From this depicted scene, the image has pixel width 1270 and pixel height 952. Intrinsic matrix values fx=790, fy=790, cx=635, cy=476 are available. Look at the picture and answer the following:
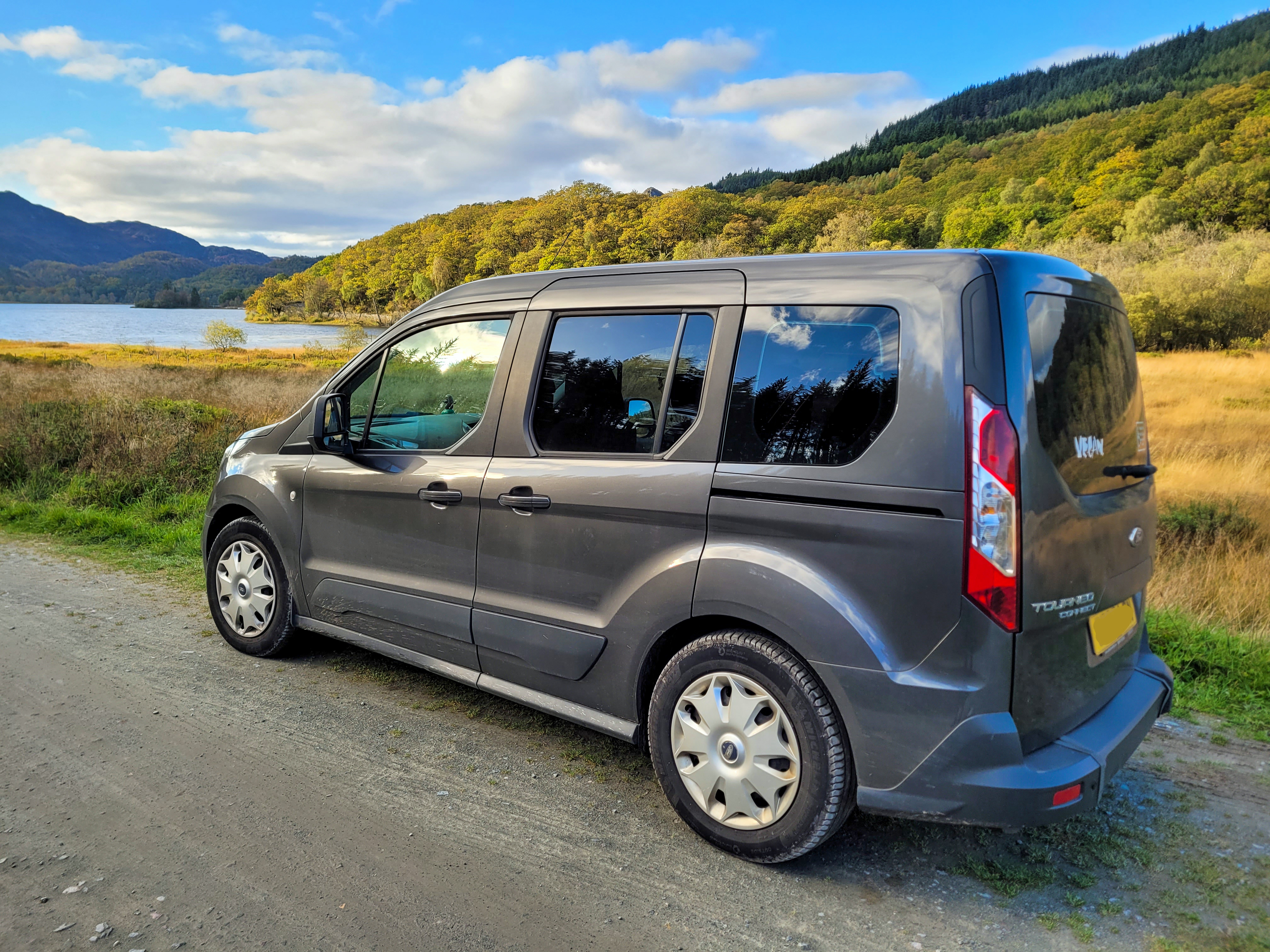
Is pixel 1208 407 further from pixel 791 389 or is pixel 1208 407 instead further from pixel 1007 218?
pixel 1007 218

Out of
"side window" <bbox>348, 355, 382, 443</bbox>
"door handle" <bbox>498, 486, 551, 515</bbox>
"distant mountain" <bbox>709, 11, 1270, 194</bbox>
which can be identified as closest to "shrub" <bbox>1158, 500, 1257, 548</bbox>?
"door handle" <bbox>498, 486, 551, 515</bbox>

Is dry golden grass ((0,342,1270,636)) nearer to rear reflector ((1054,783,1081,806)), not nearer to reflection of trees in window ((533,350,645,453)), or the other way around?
rear reflector ((1054,783,1081,806))

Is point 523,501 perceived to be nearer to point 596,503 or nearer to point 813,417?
point 596,503

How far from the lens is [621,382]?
2.92m

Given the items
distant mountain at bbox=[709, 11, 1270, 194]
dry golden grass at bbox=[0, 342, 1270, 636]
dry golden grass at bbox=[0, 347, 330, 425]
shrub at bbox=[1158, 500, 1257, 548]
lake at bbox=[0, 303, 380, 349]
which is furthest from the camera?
distant mountain at bbox=[709, 11, 1270, 194]

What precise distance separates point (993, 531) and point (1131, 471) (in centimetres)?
83

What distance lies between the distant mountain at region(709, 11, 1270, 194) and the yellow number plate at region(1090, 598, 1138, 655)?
7848 cm

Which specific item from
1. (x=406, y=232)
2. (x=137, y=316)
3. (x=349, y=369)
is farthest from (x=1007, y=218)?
(x=137, y=316)

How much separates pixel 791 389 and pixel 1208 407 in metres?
18.0

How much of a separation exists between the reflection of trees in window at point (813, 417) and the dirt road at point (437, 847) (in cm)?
133

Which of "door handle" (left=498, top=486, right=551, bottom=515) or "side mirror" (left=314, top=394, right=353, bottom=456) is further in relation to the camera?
"side mirror" (left=314, top=394, right=353, bottom=456)

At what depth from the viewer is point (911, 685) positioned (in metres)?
2.17

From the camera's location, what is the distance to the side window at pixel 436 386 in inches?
133

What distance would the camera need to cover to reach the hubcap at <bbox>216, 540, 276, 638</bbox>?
14.0ft
